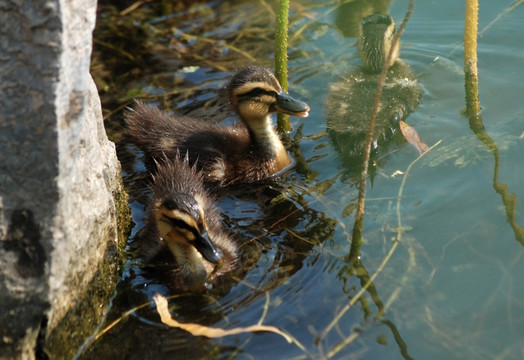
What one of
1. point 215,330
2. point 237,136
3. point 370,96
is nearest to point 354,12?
point 370,96

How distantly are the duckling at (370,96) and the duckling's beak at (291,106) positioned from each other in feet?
1.06

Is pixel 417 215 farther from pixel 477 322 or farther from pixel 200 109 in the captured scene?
pixel 200 109

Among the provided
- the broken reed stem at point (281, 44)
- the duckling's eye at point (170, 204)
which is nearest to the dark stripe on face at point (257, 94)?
the broken reed stem at point (281, 44)

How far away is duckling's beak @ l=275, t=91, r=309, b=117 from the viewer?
16.7 feet

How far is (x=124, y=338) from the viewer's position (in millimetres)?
3717

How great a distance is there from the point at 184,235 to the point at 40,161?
1.19 metres

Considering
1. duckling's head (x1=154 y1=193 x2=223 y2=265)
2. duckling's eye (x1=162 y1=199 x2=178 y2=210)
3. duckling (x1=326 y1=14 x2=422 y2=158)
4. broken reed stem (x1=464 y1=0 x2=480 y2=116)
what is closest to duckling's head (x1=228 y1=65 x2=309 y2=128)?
duckling (x1=326 y1=14 x2=422 y2=158)

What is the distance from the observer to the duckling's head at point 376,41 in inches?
224

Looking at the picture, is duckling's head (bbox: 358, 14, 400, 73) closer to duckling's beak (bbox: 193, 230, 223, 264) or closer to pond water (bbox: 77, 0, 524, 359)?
pond water (bbox: 77, 0, 524, 359)

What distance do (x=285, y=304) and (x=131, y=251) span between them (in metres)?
1.07

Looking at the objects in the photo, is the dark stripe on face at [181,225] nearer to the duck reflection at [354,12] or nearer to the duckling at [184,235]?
the duckling at [184,235]

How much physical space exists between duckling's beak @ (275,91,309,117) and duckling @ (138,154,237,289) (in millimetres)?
902

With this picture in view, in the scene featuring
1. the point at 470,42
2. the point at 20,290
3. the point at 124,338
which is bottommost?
the point at 124,338

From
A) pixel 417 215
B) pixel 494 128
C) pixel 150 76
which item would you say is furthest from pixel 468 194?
pixel 150 76
